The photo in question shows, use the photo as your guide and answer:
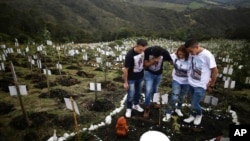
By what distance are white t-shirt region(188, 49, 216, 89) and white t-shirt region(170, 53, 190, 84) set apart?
0.14 m

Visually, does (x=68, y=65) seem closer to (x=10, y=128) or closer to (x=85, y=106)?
(x=85, y=106)

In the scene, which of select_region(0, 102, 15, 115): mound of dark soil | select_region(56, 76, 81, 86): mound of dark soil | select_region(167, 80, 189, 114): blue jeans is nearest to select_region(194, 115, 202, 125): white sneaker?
select_region(167, 80, 189, 114): blue jeans

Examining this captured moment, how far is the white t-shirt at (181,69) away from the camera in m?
5.00

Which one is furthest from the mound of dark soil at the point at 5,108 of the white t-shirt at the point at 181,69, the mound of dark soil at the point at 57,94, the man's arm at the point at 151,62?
the white t-shirt at the point at 181,69

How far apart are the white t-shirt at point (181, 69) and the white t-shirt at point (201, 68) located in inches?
5.6

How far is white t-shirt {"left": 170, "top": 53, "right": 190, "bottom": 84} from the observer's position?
197 inches

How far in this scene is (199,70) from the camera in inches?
187

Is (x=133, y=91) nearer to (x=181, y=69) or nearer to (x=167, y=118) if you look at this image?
(x=167, y=118)

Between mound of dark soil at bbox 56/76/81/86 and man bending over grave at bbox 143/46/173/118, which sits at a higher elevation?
man bending over grave at bbox 143/46/173/118

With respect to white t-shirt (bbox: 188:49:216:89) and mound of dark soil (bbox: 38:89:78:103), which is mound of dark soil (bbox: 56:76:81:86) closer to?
mound of dark soil (bbox: 38:89:78:103)

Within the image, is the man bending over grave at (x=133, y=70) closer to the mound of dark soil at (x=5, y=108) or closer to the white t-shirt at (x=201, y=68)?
the white t-shirt at (x=201, y=68)

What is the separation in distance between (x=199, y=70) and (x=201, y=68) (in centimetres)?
7

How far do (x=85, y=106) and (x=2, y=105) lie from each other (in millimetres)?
2438

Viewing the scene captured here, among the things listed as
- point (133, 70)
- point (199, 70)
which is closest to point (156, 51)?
point (133, 70)
